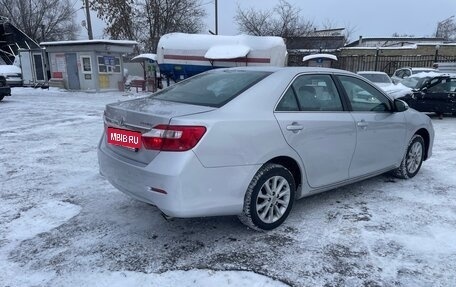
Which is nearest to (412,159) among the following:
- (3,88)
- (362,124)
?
(362,124)

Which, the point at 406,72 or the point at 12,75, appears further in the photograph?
the point at 12,75

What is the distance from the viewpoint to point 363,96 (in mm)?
4559

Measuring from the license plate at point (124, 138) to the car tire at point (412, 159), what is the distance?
3.65m

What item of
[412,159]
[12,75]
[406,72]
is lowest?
[412,159]

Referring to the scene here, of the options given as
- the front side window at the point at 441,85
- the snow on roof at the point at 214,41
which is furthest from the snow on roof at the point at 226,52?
the front side window at the point at 441,85

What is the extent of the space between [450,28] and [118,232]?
238 ft

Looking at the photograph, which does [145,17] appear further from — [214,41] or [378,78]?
[378,78]

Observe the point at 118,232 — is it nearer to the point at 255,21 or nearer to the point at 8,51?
the point at 8,51

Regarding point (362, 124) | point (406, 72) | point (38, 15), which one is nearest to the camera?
point (362, 124)

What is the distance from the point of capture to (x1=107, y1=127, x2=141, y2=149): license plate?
3.19 m

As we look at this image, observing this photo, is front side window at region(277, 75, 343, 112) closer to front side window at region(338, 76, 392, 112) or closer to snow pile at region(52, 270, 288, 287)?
front side window at region(338, 76, 392, 112)

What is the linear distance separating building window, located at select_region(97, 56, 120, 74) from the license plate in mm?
18379

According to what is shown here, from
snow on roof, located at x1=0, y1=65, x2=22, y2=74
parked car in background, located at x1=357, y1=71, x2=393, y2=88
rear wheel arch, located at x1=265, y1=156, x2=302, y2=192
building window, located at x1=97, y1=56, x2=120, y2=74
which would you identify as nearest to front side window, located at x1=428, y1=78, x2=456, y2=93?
parked car in background, located at x1=357, y1=71, x2=393, y2=88

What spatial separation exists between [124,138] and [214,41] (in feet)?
51.6
